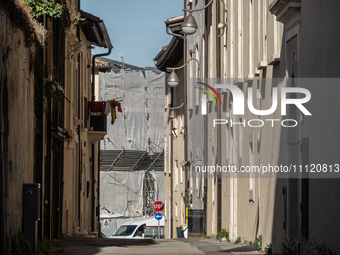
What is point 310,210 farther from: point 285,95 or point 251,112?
point 251,112

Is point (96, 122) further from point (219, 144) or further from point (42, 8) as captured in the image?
point (42, 8)

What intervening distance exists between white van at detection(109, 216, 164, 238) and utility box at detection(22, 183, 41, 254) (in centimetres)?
2477

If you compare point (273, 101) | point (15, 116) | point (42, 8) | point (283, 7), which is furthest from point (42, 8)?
point (283, 7)

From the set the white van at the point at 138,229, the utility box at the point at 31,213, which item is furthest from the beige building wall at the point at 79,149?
the utility box at the point at 31,213

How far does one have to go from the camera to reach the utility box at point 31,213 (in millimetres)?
10750

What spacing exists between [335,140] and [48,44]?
30.1 feet

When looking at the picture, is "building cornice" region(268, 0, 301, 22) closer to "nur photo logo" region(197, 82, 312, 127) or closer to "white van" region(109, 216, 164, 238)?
"nur photo logo" region(197, 82, 312, 127)

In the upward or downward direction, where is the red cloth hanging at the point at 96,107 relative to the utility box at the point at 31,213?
upward

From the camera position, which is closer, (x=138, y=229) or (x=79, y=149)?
(x=79, y=149)

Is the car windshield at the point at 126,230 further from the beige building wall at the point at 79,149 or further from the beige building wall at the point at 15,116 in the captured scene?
the beige building wall at the point at 15,116

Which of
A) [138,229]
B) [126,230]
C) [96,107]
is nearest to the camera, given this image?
[96,107]

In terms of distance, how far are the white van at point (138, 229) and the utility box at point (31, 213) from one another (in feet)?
81.3

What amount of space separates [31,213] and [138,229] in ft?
88.1

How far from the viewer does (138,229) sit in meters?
37.3
